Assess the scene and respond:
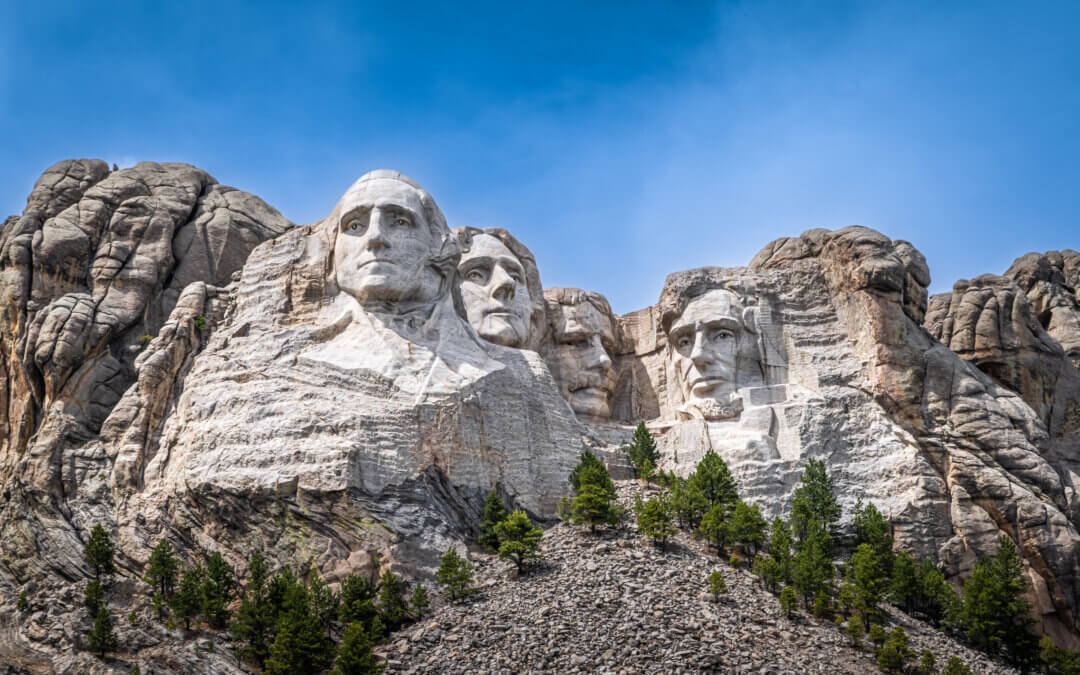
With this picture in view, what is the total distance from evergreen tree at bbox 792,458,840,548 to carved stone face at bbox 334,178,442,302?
Answer: 859cm

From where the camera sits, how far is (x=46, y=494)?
1147 inches

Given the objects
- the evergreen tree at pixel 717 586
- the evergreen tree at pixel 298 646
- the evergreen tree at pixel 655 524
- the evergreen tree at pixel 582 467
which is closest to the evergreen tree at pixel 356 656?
the evergreen tree at pixel 298 646

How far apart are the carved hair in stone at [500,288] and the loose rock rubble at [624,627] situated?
285 inches

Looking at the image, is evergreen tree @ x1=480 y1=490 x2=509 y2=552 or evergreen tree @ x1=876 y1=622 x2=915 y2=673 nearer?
evergreen tree @ x1=876 y1=622 x2=915 y2=673

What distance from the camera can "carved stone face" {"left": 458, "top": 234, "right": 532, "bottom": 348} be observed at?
35.2 m

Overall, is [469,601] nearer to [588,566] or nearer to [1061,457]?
[588,566]

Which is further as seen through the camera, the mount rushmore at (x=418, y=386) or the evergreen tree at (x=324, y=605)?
the mount rushmore at (x=418, y=386)

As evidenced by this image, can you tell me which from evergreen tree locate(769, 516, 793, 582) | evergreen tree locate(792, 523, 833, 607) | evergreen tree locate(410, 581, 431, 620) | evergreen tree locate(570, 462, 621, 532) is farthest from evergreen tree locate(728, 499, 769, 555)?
evergreen tree locate(410, 581, 431, 620)

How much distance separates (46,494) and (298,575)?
17.4 ft

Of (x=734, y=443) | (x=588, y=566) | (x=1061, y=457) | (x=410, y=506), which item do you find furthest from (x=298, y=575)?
(x=1061, y=457)

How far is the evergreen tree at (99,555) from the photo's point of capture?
91.4ft

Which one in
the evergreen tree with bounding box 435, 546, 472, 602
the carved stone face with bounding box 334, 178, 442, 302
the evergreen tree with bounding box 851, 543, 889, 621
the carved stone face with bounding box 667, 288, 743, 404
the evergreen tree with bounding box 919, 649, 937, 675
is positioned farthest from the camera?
the carved stone face with bounding box 667, 288, 743, 404

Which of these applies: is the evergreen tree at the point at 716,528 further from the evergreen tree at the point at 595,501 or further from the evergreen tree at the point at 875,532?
the evergreen tree at the point at 875,532

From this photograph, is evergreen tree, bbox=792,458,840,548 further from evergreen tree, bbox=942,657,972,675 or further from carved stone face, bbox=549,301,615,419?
carved stone face, bbox=549,301,615,419
